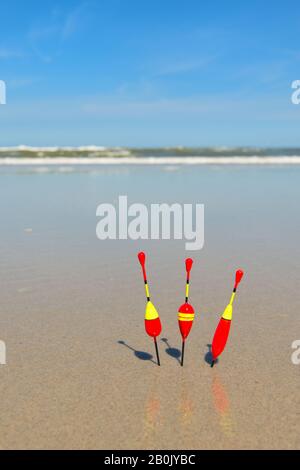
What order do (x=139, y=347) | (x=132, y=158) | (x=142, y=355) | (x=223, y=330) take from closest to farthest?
(x=223, y=330) → (x=142, y=355) → (x=139, y=347) → (x=132, y=158)

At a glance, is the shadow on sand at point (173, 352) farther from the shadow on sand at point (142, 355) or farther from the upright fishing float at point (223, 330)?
the upright fishing float at point (223, 330)

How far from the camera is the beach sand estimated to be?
8.46 ft

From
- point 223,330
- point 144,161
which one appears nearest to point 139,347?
point 223,330

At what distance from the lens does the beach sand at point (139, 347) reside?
2578 millimetres

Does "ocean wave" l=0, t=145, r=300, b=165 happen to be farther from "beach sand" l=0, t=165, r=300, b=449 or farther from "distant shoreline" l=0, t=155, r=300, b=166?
"beach sand" l=0, t=165, r=300, b=449

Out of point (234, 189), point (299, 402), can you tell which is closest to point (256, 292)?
point (299, 402)

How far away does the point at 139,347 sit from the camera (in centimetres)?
358

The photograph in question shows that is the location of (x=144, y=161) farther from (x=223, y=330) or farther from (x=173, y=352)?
(x=223, y=330)

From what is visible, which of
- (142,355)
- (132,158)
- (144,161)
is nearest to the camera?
(142,355)

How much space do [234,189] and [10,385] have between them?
40.3 feet

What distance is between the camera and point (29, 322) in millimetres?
4078

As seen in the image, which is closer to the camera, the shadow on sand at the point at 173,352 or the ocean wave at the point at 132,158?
the shadow on sand at the point at 173,352

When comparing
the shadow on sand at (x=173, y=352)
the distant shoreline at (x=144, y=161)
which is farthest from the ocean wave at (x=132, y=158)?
the shadow on sand at (x=173, y=352)

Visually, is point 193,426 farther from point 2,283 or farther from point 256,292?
point 2,283
